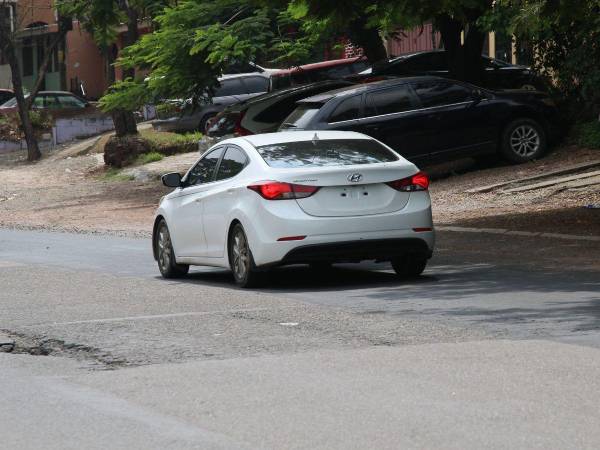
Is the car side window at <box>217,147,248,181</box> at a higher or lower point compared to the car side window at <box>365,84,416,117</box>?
higher

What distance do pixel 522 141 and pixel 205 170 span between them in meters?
10.9

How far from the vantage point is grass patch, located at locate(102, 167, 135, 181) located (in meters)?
33.9

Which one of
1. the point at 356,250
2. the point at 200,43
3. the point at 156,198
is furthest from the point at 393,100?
the point at 356,250

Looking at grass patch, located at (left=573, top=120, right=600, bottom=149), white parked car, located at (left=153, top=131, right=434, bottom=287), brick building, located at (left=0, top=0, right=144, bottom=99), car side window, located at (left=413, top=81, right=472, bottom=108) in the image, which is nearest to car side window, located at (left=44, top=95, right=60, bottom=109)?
brick building, located at (left=0, top=0, right=144, bottom=99)

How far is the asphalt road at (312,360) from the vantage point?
7090 mm

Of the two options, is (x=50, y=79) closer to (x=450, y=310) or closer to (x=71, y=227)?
Result: (x=71, y=227)

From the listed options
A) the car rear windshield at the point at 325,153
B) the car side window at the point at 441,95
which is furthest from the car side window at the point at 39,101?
the car rear windshield at the point at 325,153

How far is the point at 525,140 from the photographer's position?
2511cm

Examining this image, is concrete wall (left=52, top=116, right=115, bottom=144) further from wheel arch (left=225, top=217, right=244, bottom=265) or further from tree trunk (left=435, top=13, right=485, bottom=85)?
wheel arch (left=225, top=217, right=244, bottom=265)

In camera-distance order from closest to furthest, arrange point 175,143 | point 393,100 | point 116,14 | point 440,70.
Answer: point 393,100 < point 440,70 < point 175,143 < point 116,14

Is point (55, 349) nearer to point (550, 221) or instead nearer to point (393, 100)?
point (550, 221)

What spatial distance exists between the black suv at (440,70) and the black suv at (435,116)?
331 centimetres

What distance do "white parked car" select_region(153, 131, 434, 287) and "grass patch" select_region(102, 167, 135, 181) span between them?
19.5 m

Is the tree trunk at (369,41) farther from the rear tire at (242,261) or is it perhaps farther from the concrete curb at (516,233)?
the rear tire at (242,261)
